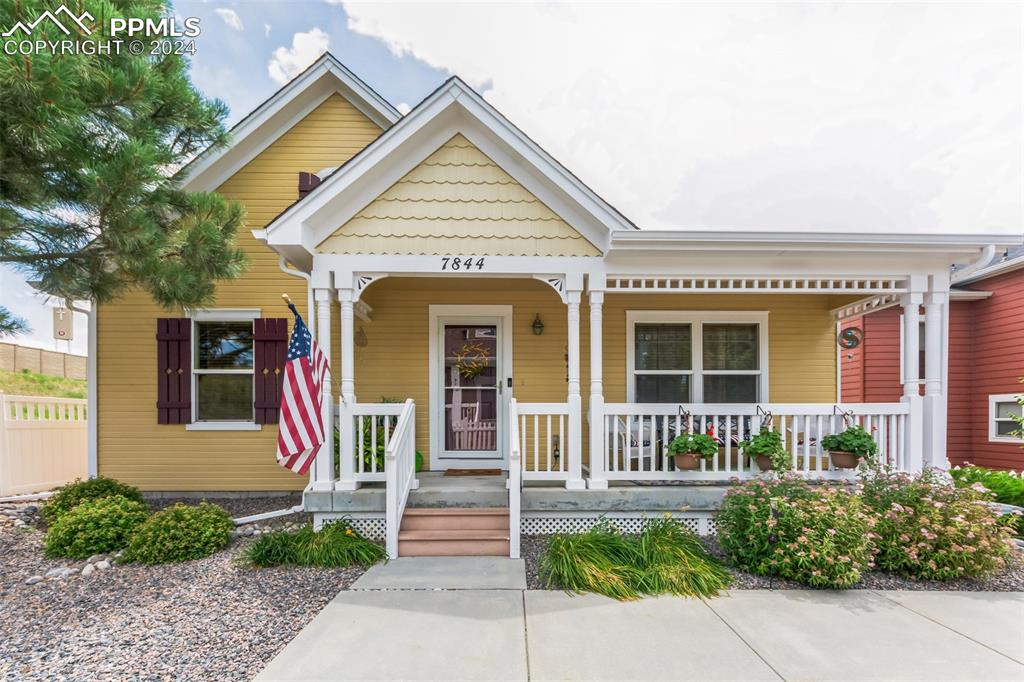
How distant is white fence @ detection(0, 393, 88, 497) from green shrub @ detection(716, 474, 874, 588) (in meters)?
9.36

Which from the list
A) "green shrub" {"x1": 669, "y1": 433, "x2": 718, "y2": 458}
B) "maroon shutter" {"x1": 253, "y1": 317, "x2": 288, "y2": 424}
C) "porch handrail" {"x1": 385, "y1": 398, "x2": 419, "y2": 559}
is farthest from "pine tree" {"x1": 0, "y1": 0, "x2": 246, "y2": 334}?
"green shrub" {"x1": 669, "y1": 433, "x2": 718, "y2": 458}

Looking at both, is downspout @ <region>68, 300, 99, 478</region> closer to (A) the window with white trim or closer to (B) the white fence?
(B) the white fence

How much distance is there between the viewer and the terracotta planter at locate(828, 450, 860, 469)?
523 cm

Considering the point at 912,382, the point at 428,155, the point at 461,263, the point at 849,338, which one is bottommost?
the point at 912,382

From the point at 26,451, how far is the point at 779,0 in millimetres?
12876

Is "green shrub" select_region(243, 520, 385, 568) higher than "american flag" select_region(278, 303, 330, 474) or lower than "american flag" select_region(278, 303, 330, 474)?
lower

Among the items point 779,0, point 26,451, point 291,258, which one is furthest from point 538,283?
point 26,451

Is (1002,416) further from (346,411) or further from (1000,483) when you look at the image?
(346,411)

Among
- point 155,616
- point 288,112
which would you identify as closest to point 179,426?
point 155,616

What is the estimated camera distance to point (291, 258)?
18.0ft

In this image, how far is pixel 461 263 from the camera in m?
5.37

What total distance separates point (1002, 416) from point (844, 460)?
596 cm

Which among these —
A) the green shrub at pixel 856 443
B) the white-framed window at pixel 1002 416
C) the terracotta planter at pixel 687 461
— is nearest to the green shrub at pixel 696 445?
the terracotta planter at pixel 687 461

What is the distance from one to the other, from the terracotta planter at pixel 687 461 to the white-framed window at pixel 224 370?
5623mm
